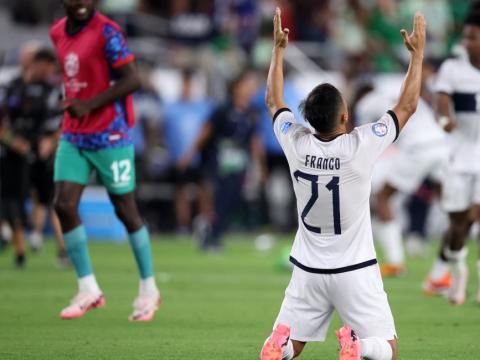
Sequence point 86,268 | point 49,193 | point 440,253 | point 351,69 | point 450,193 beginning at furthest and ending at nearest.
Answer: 1. point 351,69
2. point 49,193
3. point 440,253
4. point 450,193
5. point 86,268

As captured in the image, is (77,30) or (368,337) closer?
(368,337)

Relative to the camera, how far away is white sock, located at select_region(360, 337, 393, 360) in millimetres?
6660

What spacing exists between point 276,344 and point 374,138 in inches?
54.1

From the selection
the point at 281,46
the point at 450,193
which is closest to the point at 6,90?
the point at 450,193

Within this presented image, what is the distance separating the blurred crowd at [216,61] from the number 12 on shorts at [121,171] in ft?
32.3

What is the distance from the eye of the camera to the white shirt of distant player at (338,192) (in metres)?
6.93

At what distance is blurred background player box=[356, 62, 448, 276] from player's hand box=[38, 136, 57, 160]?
402 centimetres

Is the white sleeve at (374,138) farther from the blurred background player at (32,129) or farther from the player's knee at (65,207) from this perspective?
the blurred background player at (32,129)

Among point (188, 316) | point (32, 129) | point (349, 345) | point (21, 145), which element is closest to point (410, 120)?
point (32, 129)

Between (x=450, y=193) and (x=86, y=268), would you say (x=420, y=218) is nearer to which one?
(x=450, y=193)

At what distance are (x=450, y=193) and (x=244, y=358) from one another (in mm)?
3950

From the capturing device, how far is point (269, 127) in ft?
70.5

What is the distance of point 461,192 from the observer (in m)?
11.0

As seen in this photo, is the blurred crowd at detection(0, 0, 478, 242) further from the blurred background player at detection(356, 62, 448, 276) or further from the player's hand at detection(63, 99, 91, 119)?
the player's hand at detection(63, 99, 91, 119)
